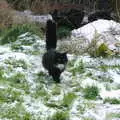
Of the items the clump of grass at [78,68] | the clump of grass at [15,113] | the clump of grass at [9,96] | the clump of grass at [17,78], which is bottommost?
the clump of grass at [78,68]

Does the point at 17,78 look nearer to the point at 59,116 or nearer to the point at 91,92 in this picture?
the point at 91,92

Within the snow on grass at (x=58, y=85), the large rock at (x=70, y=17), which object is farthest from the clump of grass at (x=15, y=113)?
the large rock at (x=70, y=17)

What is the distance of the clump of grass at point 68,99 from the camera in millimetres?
5109

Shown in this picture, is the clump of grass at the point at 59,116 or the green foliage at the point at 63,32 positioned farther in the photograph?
the green foliage at the point at 63,32

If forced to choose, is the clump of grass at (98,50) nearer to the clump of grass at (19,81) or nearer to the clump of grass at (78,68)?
the clump of grass at (78,68)

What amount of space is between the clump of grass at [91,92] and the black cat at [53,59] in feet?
1.82

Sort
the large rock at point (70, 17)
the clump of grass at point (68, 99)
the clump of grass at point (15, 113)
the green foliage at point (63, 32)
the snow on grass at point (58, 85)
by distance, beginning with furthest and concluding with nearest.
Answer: the large rock at point (70, 17), the green foliage at point (63, 32), the clump of grass at point (68, 99), the snow on grass at point (58, 85), the clump of grass at point (15, 113)

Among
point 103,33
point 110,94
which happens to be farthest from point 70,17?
point 110,94

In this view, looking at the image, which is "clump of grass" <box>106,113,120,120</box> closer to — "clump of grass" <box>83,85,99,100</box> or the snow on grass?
the snow on grass

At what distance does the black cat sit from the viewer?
5969 mm

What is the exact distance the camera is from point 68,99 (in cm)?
527

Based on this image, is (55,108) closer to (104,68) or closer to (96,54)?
(104,68)

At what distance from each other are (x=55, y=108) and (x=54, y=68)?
1213 millimetres

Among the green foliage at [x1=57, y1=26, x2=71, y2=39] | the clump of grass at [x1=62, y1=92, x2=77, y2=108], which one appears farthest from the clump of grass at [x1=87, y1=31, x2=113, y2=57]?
the green foliage at [x1=57, y1=26, x2=71, y2=39]
